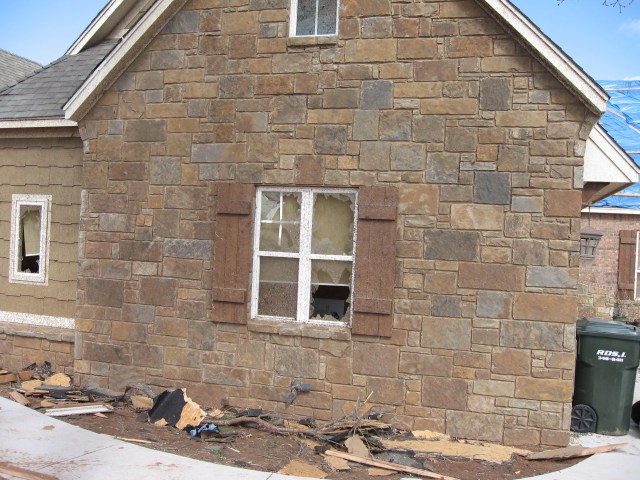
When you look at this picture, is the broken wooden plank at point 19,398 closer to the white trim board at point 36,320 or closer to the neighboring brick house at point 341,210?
the neighboring brick house at point 341,210

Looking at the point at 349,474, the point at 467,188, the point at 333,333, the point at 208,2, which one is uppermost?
the point at 208,2

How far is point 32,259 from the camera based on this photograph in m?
9.43

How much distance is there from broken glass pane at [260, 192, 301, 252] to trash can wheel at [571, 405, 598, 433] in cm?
354

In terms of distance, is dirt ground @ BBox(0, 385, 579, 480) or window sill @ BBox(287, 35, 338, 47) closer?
dirt ground @ BBox(0, 385, 579, 480)

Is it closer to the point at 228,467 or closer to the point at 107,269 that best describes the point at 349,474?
the point at 228,467

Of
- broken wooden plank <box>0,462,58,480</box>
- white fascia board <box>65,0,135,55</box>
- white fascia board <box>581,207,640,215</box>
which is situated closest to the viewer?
broken wooden plank <box>0,462,58,480</box>

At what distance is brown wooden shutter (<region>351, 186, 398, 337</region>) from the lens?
23.0 ft

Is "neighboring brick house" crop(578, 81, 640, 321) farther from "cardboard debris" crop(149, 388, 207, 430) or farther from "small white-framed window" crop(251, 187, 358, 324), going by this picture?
"cardboard debris" crop(149, 388, 207, 430)

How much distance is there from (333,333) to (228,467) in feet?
6.50

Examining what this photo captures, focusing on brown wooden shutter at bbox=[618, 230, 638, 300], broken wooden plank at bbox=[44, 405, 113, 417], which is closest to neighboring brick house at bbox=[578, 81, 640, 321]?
brown wooden shutter at bbox=[618, 230, 638, 300]

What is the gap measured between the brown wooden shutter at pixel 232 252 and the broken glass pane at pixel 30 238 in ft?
11.0

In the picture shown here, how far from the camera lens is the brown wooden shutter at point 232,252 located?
7449 mm

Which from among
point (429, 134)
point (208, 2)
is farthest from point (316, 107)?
point (208, 2)

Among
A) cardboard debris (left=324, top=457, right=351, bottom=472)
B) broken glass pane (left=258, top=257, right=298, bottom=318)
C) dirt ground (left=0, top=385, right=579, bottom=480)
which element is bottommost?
dirt ground (left=0, top=385, right=579, bottom=480)
